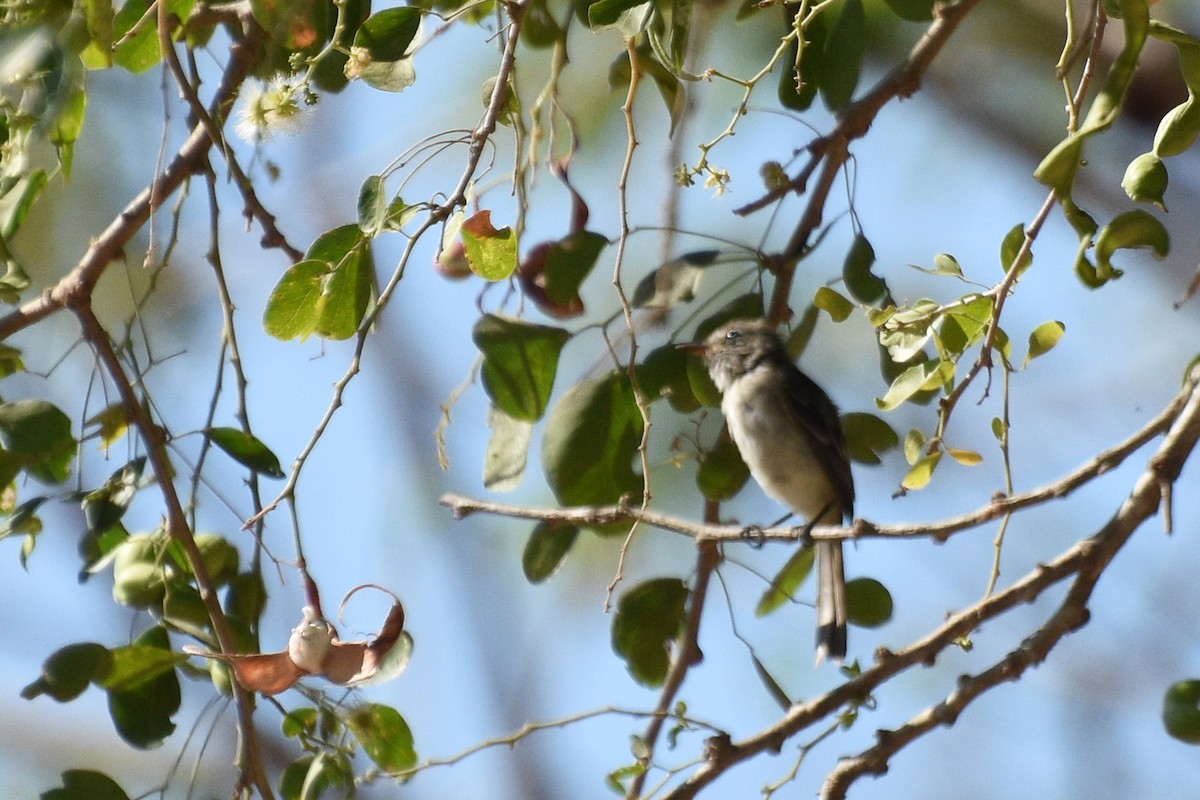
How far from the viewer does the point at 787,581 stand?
2689mm

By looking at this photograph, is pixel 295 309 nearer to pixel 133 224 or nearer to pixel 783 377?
pixel 133 224

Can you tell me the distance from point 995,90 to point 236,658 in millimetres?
Result: 3804

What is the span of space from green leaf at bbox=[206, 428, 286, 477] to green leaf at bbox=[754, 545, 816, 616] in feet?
3.45

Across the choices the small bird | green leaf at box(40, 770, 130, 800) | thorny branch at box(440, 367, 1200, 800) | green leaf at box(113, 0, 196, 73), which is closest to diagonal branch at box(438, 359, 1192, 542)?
→ thorny branch at box(440, 367, 1200, 800)

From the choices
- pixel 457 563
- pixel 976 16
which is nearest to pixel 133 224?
pixel 976 16

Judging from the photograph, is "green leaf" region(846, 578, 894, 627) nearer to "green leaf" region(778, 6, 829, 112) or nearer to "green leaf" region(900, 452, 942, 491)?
"green leaf" region(900, 452, 942, 491)

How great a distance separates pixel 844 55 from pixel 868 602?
1060mm

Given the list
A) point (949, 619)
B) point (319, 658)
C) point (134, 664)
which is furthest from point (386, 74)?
point (949, 619)

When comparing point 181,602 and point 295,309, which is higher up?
point 295,309

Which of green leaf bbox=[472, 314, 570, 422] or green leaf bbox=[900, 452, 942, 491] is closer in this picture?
green leaf bbox=[900, 452, 942, 491]

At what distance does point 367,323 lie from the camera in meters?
1.84

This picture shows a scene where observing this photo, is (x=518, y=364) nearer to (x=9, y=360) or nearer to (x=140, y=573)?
(x=140, y=573)

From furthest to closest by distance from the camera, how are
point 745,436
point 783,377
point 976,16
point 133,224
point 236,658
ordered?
point 976,16 → point 783,377 → point 745,436 → point 133,224 → point 236,658

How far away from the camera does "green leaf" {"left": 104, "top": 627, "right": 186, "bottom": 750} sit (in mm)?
2037
